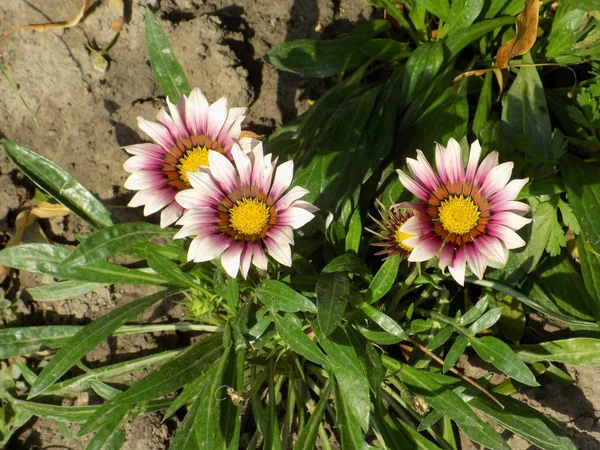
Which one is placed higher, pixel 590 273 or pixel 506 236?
pixel 590 273

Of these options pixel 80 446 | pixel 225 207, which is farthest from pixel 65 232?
pixel 225 207

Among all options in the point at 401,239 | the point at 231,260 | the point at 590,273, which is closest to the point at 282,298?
the point at 231,260

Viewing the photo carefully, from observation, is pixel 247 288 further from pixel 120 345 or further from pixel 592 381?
pixel 592 381

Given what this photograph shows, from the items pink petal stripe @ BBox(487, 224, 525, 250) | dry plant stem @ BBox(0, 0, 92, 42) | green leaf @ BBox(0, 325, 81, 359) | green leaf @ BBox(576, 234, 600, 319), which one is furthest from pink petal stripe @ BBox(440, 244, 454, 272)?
dry plant stem @ BBox(0, 0, 92, 42)

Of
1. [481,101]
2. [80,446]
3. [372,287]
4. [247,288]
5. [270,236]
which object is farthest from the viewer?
[80,446]

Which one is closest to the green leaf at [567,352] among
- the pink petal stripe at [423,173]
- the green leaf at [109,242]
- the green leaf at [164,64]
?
the pink petal stripe at [423,173]

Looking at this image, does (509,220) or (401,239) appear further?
(401,239)

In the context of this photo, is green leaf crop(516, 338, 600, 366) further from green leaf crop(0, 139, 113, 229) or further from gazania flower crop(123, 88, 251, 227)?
green leaf crop(0, 139, 113, 229)

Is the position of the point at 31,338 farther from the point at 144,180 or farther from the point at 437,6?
the point at 437,6
